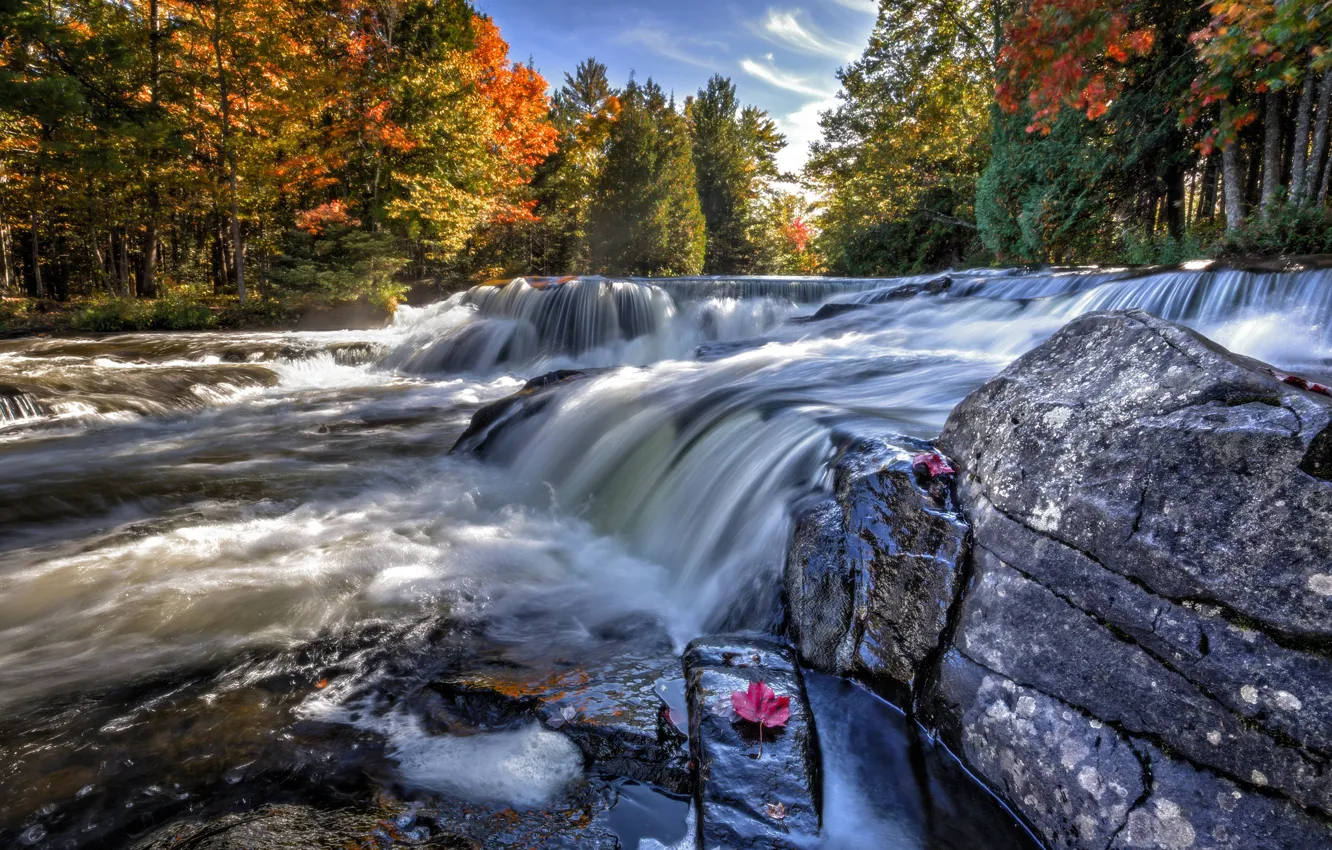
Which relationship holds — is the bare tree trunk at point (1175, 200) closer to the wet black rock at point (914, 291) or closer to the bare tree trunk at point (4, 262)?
the wet black rock at point (914, 291)

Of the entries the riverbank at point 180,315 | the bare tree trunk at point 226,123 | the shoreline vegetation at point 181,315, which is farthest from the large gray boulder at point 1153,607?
the bare tree trunk at point 226,123

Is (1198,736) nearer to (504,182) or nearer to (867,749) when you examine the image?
(867,749)

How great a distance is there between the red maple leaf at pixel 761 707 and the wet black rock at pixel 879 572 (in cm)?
46

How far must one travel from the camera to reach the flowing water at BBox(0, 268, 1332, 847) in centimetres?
208

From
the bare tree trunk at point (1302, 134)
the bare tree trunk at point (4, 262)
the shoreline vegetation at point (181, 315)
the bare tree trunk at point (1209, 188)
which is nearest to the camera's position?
the bare tree trunk at point (1302, 134)

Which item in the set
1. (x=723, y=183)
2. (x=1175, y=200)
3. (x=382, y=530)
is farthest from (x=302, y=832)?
(x=723, y=183)

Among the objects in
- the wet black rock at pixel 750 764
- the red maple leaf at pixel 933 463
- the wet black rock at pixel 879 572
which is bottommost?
the wet black rock at pixel 750 764

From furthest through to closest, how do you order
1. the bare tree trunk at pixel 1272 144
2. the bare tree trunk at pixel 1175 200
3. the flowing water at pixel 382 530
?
the bare tree trunk at pixel 1175 200 < the bare tree trunk at pixel 1272 144 < the flowing water at pixel 382 530

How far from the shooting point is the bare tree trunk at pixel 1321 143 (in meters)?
8.59

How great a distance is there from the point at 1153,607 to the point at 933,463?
930 mm

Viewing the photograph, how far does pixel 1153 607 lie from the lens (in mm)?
1547

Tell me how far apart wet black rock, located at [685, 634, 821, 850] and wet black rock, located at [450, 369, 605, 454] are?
13.9ft

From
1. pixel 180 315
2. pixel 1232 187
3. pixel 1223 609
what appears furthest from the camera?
pixel 180 315

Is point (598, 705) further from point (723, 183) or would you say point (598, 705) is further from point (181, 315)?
point (723, 183)
